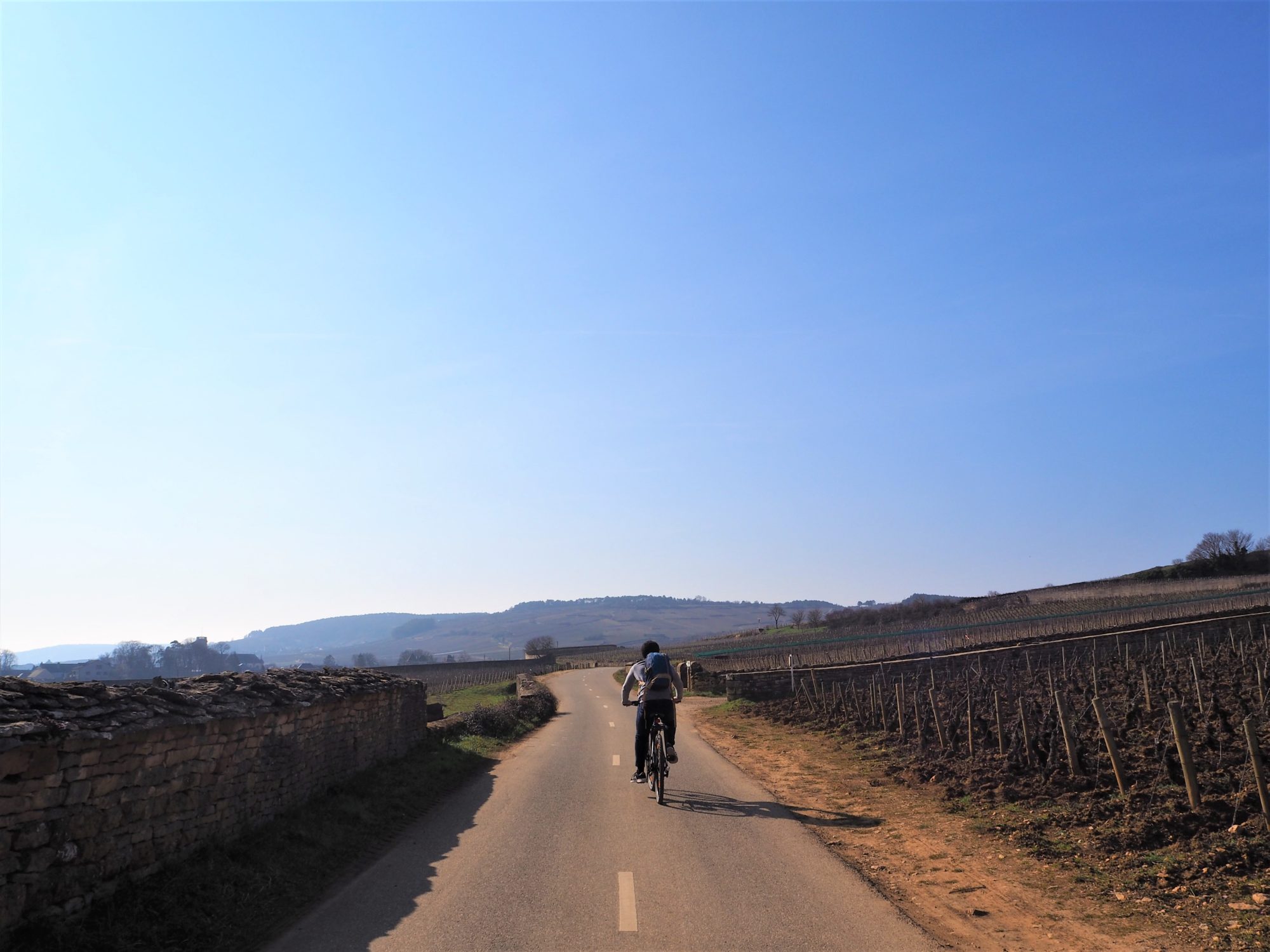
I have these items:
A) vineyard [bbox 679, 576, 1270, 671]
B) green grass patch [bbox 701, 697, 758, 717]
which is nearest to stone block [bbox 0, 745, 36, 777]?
green grass patch [bbox 701, 697, 758, 717]

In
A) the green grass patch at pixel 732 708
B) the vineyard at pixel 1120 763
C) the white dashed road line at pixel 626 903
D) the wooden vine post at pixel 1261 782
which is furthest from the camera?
the green grass patch at pixel 732 708

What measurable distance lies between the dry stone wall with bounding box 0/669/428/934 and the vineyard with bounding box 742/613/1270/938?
30.1 feet

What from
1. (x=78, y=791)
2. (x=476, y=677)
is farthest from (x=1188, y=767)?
(x=476, y=677)

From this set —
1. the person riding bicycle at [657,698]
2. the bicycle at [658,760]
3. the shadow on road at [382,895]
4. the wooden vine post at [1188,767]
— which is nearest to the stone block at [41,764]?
the shadow on road at [382,895]

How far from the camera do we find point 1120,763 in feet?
35.5

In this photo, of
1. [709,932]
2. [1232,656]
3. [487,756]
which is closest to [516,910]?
[709,932]

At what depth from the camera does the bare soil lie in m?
6.71

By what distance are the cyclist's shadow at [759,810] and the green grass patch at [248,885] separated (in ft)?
13.2

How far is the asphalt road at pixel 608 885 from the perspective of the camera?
6617mm

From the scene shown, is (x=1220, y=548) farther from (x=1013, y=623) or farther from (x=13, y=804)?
(x=13, y=804)

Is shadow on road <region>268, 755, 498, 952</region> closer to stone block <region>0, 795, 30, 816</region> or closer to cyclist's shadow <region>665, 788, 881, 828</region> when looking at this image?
stone block <region>0, 795, 30, 816</region>

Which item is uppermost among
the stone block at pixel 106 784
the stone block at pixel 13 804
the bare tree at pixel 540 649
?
the stone block at pixel 13 804

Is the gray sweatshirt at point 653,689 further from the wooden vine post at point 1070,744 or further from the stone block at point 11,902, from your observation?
the stone block at point 11,902

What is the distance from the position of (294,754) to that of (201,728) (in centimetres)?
289
